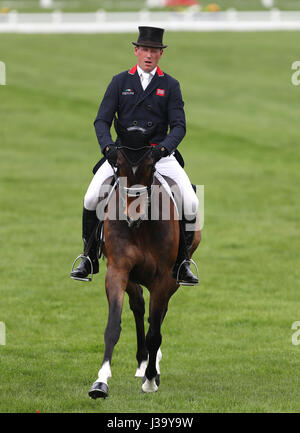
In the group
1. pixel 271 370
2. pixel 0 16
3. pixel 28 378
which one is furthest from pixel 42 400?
pixel 0 16

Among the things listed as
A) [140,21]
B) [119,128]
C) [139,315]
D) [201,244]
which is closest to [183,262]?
[139,315]

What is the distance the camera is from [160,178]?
10.1 m

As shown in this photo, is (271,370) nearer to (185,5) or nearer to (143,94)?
(143,94)

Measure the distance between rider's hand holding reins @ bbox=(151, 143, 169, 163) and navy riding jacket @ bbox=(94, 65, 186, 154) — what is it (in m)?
0.36

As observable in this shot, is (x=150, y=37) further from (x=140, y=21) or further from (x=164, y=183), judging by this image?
(x=140, y=21)

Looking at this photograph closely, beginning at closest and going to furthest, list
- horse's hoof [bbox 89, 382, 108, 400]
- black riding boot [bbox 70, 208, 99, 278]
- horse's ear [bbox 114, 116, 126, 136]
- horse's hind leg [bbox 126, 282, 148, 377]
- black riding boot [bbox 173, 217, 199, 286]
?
horse's hoof [bbox 89, 382, 108, 400] → horse's ear [bbox 114, 116, 126, 136] → black riding boot [bbox 70, 208, 99, 278] → black riding boot [bbox 173, 217, 199, 286] → horse's hind leg [bbox 126, 282, 148, 377]

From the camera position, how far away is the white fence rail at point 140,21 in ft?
178

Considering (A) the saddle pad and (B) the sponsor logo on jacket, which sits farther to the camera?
(B) the sponsor logo on jacket

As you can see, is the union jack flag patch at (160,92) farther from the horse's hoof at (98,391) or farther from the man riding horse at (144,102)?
the horse's hoof at (98,391)

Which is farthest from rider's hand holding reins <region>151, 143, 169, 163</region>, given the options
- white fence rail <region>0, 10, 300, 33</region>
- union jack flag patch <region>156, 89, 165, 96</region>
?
white fence rail <region>0, 10, 300, 33</region>

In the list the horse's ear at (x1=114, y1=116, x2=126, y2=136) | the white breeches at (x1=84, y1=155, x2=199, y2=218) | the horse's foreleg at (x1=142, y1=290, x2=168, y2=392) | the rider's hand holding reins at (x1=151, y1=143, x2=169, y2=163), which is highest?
the horse's ear at (x1=114, y1=116, x2=126, y2=136)

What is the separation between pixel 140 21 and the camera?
54.4m

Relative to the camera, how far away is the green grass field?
35.9 ft

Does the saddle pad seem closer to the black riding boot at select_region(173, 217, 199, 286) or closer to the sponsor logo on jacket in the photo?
the black riding boot at select_region(173, 217, 199, 286)
